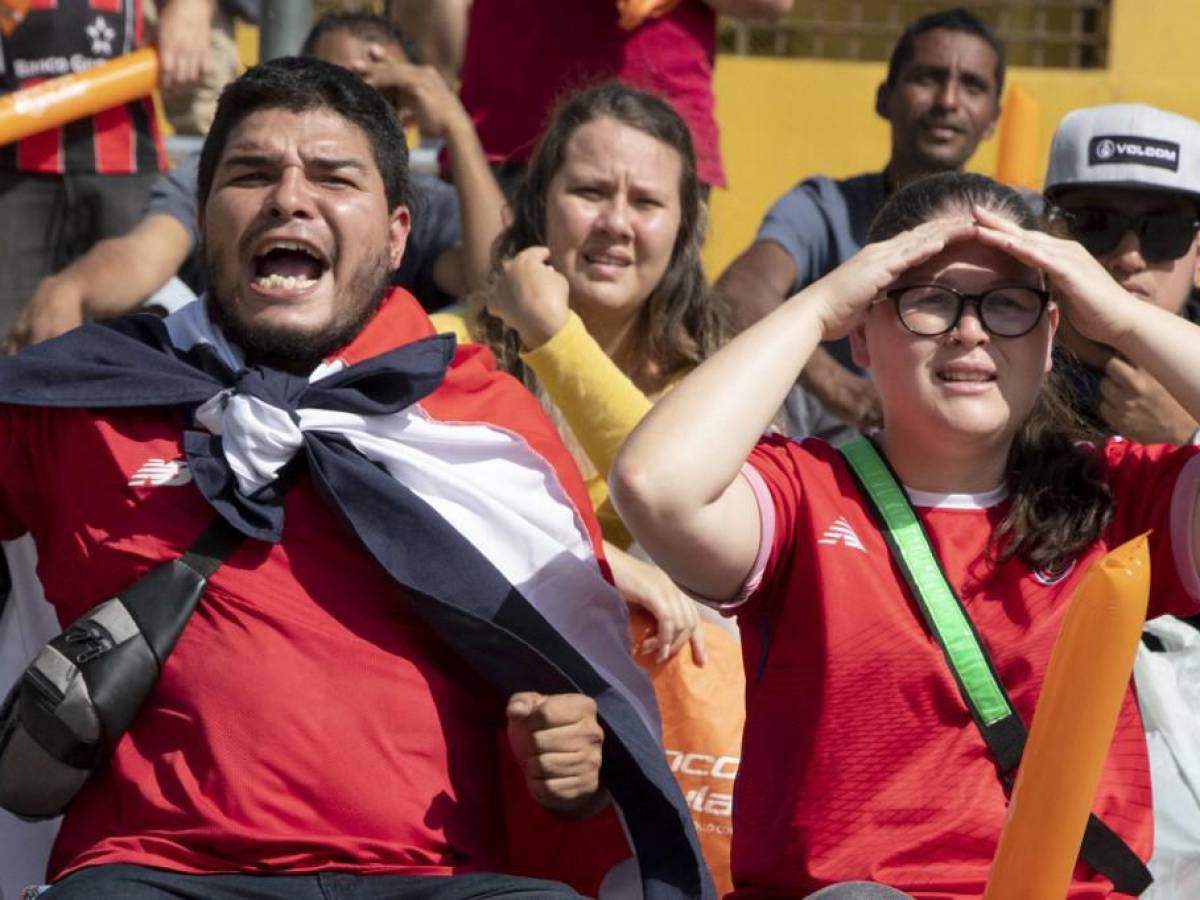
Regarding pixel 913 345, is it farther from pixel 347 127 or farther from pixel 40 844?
pixel 40 844

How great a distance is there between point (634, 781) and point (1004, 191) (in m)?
1.06

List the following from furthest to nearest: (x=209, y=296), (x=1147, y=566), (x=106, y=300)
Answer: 1. (x=106, y=300)
2. (x=209, y=296)
3. (x=1147, y=566)

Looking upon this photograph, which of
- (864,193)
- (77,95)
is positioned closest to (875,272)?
(864,193)

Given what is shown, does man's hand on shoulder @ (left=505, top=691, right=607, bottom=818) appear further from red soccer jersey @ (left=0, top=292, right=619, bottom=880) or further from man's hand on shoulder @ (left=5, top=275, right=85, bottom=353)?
man's hand on shoulder @ (left=5, top=275, right=85, bottom=353)

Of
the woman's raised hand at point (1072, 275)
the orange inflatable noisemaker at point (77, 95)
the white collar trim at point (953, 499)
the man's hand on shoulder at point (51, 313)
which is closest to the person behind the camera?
the woman's raised hand at point (1072, 275)

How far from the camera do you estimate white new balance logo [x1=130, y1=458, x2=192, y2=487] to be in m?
3.43

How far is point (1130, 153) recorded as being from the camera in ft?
15.1

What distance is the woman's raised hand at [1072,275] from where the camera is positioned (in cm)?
321

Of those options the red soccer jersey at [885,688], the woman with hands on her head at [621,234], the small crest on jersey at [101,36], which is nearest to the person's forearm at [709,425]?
the red soccer jersey at [885,688]

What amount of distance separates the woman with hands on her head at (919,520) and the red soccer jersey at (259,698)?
0.45m

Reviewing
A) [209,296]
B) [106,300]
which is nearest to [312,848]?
[209,296]

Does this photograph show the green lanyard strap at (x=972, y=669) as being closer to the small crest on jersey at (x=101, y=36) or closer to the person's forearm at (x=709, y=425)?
the person's forearm at (x=709, y=425)

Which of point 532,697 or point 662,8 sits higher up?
point 662,8

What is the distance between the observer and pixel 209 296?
145 inches
